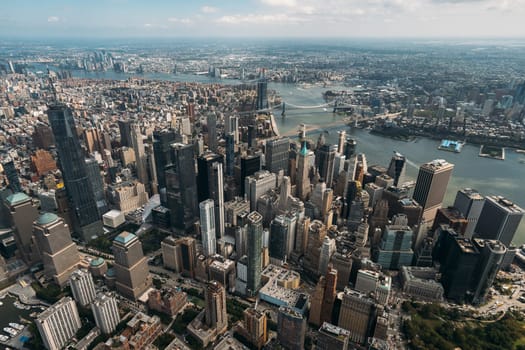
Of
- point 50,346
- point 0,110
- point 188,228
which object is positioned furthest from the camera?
point 0,110

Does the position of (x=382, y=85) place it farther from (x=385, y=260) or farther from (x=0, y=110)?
(x=0, y=110)

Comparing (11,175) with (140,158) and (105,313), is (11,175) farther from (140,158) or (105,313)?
(105,313)


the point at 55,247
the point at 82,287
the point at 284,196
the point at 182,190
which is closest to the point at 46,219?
the point at 55,247

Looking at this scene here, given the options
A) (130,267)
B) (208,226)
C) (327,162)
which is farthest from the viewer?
(327,162)

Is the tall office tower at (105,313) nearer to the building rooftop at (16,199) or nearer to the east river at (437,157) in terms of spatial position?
the building rooftop at (16,199)

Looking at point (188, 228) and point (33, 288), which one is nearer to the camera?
point (33, 288)

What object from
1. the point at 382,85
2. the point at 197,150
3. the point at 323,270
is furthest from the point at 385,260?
the point at 382,85

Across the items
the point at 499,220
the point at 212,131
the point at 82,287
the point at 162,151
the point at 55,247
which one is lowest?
the point at 82,287

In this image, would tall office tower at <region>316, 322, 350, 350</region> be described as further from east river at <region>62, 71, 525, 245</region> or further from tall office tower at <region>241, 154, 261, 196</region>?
east river at <region>62, 71, 525, 245</region>
